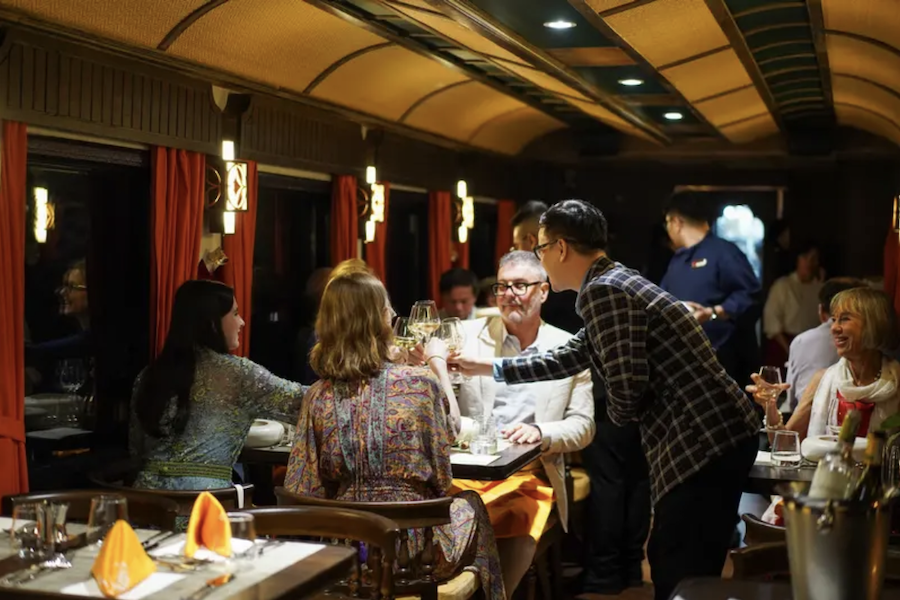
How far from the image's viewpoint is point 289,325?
8.37 m

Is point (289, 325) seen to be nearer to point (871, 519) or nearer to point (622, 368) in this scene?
point (622, 368)

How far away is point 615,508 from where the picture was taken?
21.6ft

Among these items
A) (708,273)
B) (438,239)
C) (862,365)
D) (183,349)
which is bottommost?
(862,365)

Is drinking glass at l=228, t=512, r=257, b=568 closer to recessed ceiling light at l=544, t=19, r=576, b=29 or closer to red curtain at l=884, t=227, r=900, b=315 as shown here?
recessed ceiling light at l=544, t=19, r=576, b=29

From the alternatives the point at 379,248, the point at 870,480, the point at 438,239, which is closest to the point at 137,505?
the point at 870,480

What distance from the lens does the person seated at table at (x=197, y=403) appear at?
4.73 metres

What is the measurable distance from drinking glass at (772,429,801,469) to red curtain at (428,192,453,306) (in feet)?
18.3

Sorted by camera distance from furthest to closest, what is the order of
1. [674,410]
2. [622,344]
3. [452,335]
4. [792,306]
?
[792,306], [452,335], [674,410], [622,344]

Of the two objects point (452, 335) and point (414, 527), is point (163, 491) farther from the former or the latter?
point (452, 335)

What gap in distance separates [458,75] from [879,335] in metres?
4.47

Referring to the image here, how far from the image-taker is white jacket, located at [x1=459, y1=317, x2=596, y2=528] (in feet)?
17.8

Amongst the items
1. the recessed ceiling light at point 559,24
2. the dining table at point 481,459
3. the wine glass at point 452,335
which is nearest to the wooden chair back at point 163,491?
the dining table at point 481,459

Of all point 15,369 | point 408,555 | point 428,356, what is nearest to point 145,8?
point 15,369

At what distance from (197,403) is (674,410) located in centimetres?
190
